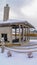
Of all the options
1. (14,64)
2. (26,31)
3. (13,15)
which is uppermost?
(13,15)

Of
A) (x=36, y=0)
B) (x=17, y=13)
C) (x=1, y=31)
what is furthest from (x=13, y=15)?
(x=1, y=31)

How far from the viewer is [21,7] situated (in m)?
18.2

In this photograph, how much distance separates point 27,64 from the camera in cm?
634

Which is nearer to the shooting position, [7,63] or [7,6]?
[7,63]

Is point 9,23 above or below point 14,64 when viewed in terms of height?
above

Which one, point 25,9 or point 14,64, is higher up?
point 25,9

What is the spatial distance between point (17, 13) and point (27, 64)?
15.2 m

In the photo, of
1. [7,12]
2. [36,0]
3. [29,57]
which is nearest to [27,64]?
[29,57]

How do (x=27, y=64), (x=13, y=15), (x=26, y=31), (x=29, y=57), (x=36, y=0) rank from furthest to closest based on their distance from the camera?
(x=13, y=15), (x=26, y=31), (x=36, y=0), (x=29, y=57), (x=27, y=64)

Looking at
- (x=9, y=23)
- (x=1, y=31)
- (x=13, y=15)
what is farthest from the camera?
(x=13, y=15)

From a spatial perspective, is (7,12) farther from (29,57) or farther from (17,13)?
(29,57)

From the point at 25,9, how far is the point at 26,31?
4.16 metres

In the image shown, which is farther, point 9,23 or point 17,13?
point 17,13

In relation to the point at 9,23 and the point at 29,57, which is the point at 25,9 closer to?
the point at 9,23
